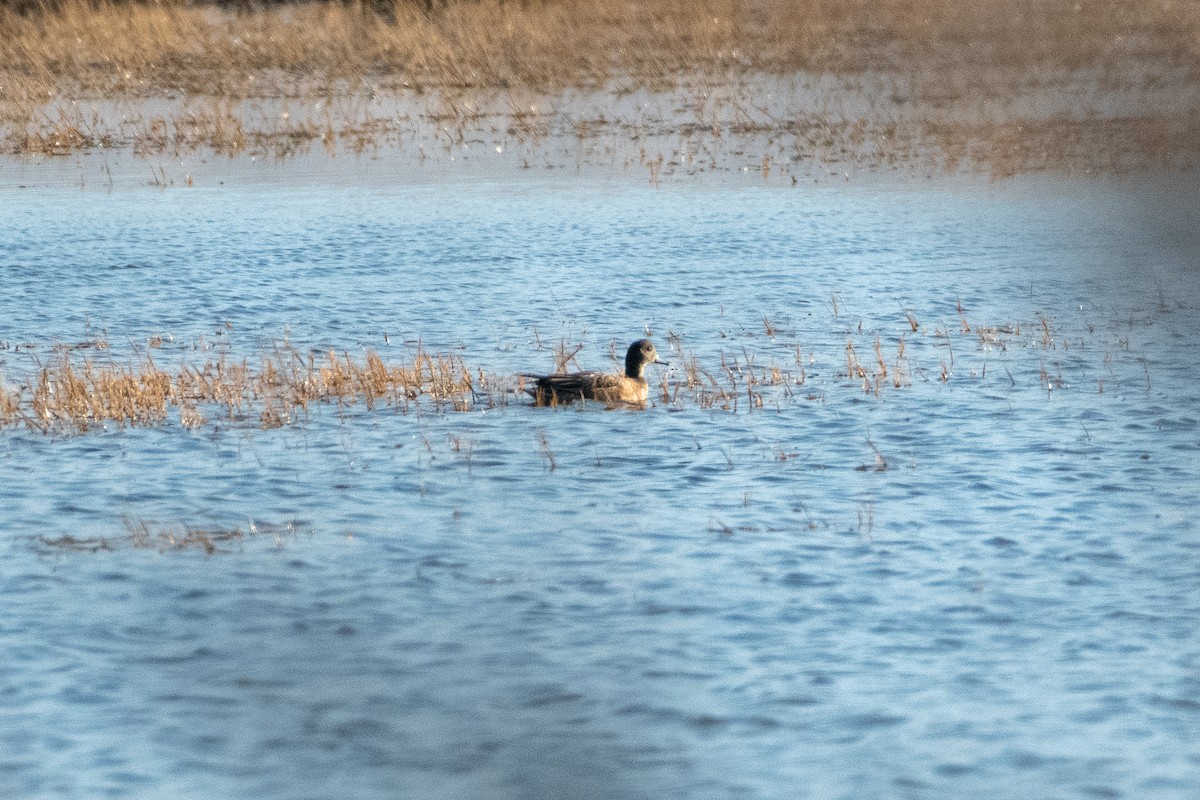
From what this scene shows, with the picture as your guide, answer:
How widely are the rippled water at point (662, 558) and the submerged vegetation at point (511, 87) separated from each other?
30.0 feet

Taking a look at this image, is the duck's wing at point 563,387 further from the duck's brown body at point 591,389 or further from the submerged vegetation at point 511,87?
the submerged vegetation at point 511,87

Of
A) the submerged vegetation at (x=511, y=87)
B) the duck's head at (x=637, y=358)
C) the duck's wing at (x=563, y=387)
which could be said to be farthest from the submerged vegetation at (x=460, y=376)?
the submerged vegetation at (x=511, y=87)

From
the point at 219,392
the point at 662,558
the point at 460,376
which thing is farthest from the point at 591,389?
the point at 662,558

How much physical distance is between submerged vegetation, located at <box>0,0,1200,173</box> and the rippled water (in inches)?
361

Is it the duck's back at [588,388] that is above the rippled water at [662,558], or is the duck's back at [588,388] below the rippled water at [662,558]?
above

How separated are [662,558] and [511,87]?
92.1 ft

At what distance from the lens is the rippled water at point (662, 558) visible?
5434mm

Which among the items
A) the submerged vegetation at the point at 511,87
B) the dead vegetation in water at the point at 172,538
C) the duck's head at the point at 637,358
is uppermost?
the submerged vegetation at the point at 511,87

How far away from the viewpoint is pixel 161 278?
63.7 feet

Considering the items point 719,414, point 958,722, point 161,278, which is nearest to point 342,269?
point 161,278

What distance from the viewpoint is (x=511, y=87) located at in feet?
116

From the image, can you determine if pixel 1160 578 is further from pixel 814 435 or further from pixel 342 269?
pixel 342 269

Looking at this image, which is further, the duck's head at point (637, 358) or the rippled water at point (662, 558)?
the duck's head at point (637, 358)

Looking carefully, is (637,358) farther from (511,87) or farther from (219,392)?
(511,87)
